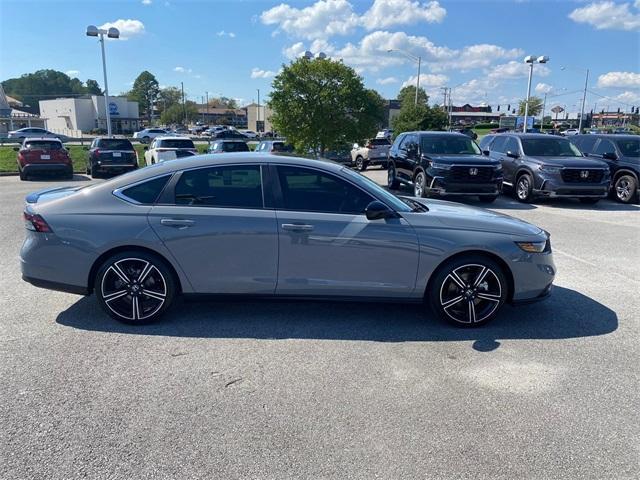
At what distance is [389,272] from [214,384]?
1796 mm

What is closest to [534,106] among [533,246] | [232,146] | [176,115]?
[176,115]

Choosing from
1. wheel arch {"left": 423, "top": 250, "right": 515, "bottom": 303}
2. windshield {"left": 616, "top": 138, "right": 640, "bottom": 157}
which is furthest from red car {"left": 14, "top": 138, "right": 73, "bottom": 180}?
windshield {"left": 616, "top": 138, "right": 640, "bottom": 157}

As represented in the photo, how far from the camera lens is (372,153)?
80.3ft

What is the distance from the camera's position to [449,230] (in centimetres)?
428

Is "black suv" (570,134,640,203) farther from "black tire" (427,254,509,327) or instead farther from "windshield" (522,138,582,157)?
"black tire" (427,254,509,327)

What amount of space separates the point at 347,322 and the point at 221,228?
58.1 inches

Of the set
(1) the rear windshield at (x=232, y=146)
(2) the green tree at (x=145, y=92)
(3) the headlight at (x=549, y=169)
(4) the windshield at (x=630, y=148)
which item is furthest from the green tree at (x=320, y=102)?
(2) the green tree at (x=145, y=92)

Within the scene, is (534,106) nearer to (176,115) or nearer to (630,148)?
(176,115)

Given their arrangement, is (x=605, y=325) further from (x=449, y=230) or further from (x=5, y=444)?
(x=5, y=444)

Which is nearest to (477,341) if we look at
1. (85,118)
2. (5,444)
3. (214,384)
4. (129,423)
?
(214,384)

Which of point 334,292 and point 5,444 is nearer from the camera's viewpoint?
point 5,444

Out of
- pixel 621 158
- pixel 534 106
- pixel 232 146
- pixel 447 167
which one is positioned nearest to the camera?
pixel 447 167

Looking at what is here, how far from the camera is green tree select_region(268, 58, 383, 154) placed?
15.7 meters

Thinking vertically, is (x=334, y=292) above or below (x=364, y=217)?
below
